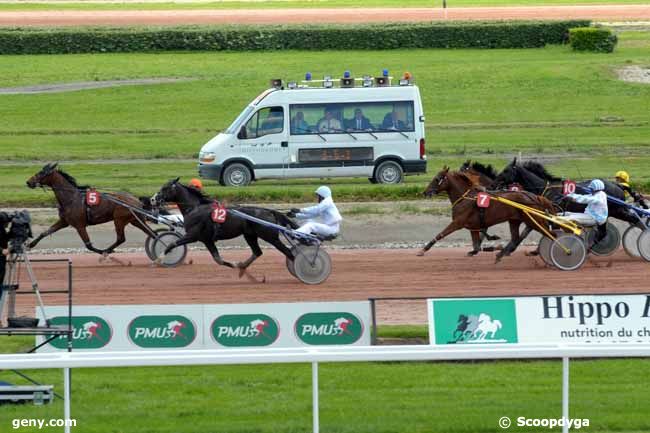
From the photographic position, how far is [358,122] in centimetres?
2562

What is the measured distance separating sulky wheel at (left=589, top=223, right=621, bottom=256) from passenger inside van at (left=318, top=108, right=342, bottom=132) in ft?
27.7

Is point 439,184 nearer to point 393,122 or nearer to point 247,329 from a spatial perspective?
point 393,122

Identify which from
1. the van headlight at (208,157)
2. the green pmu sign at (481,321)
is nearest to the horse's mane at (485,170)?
the van headlight at (208,157)

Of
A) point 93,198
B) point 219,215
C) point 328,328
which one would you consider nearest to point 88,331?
point 328,328

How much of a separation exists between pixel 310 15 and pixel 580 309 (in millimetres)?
42789

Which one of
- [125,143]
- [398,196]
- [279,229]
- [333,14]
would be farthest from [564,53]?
[279,229]

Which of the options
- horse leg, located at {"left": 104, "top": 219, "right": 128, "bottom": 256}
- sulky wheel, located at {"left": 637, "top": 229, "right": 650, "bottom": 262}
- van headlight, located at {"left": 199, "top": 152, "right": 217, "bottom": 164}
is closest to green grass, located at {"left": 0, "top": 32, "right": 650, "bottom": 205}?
van headlight, located at {"left": 199, "top": 152, "right": 217, "bottom": 164}

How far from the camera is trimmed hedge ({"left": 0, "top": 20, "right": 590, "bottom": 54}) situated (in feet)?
144

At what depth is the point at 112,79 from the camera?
131 feet

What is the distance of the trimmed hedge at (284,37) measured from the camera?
144 ft

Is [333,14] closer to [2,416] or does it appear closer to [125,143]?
[125,143]

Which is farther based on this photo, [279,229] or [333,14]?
[333,14]

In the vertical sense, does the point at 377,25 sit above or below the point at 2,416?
above

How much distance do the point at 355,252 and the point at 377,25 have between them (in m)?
27.2
